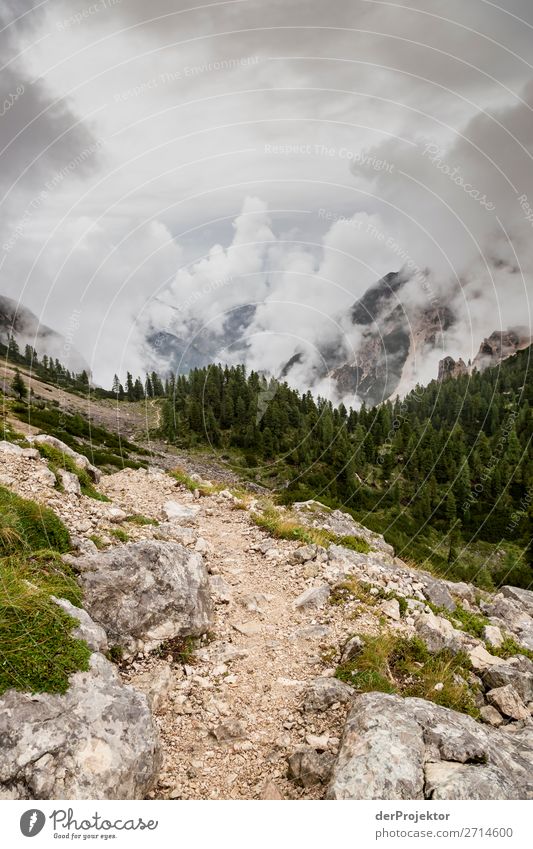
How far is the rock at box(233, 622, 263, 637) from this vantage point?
10148 mm

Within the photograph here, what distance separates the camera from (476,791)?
18.6ft

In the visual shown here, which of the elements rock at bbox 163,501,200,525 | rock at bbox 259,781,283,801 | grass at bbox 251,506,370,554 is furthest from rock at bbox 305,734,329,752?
rock at bbox 163,501,200,525

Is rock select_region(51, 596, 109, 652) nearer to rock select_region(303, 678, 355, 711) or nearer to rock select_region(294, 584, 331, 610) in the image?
rock select_region(303, 678, 355, 711)

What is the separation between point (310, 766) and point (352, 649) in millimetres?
2900

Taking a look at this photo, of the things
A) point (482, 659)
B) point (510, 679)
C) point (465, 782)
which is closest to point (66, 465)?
point (482, 659)

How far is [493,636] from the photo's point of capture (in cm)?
1277

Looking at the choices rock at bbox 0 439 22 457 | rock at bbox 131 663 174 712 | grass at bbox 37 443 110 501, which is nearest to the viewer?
rock at bbox 131 663 174 712

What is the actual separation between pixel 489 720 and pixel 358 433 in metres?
131

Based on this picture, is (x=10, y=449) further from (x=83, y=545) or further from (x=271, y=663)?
(x=271, y=663)

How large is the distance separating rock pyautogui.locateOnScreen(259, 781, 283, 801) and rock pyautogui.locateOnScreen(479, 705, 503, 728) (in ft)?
15.8

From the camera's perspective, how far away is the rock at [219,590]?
37.0 feet

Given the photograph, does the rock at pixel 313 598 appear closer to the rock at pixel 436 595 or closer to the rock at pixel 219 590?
the rock at pixel 219 590
